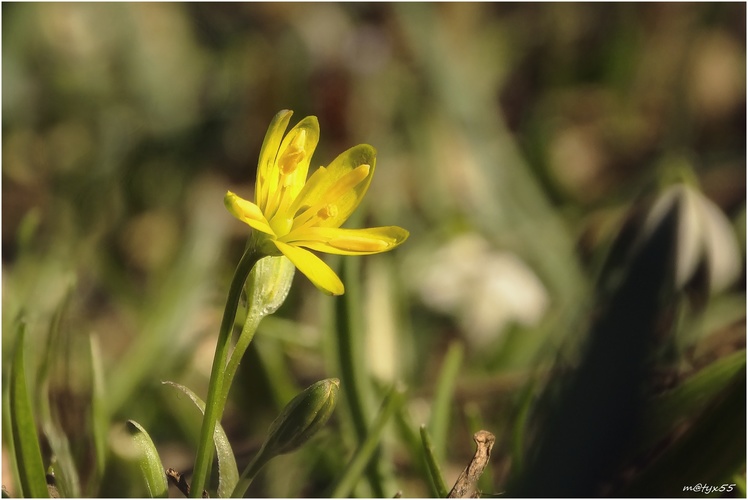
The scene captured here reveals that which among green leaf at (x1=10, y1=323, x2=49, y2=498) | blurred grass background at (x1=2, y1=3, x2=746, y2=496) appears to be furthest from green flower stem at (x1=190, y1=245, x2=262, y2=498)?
blurred grass background at (x1=2, y1=3, x2=746, y2=496)

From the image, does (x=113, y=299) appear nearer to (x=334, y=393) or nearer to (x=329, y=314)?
(x=329, y=314)

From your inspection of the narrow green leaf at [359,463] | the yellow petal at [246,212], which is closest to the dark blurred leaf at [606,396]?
the narrow green leaf at [359,463]

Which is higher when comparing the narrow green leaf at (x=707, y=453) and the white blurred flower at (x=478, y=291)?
the narrow green leaf at (x=707, y=453)

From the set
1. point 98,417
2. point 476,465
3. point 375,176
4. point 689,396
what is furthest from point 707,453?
point 375,176

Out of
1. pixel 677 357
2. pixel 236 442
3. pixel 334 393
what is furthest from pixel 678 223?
pixel 236 442

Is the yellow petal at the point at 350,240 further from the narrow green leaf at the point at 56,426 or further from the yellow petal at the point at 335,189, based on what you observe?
the narrow green leaf at the point at 56,426

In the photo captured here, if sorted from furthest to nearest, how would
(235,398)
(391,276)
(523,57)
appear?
1. (523,57)
2. (391,276)
3. (235,398)
